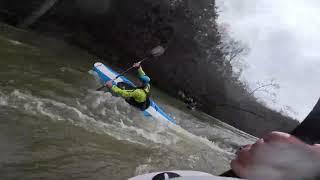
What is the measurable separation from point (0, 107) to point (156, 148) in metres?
3.57

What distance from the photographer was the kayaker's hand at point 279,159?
1.81 m

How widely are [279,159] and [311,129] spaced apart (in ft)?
1.18

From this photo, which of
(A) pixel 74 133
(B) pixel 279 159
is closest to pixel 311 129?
(B) pixel 279 159

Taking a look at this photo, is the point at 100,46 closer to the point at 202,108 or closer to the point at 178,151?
the point at 202,108

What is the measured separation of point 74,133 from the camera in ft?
27.1

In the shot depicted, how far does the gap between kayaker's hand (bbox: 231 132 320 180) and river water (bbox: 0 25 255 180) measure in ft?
14.6

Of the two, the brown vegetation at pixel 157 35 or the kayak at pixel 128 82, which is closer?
the kayak at pixel 128 82

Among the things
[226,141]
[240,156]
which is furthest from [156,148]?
[240,156]

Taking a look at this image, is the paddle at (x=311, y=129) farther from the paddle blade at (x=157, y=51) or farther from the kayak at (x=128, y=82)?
the paddle blade at (x=157, y=51)

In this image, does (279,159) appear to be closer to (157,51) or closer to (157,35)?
(157,51)

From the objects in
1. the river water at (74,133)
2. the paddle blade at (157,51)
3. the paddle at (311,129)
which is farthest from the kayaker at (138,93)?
the paddle at (311,129)

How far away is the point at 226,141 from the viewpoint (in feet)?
52.9

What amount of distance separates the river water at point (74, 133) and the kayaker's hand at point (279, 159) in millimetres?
4465

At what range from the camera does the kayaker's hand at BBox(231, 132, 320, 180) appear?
5.92 feet
